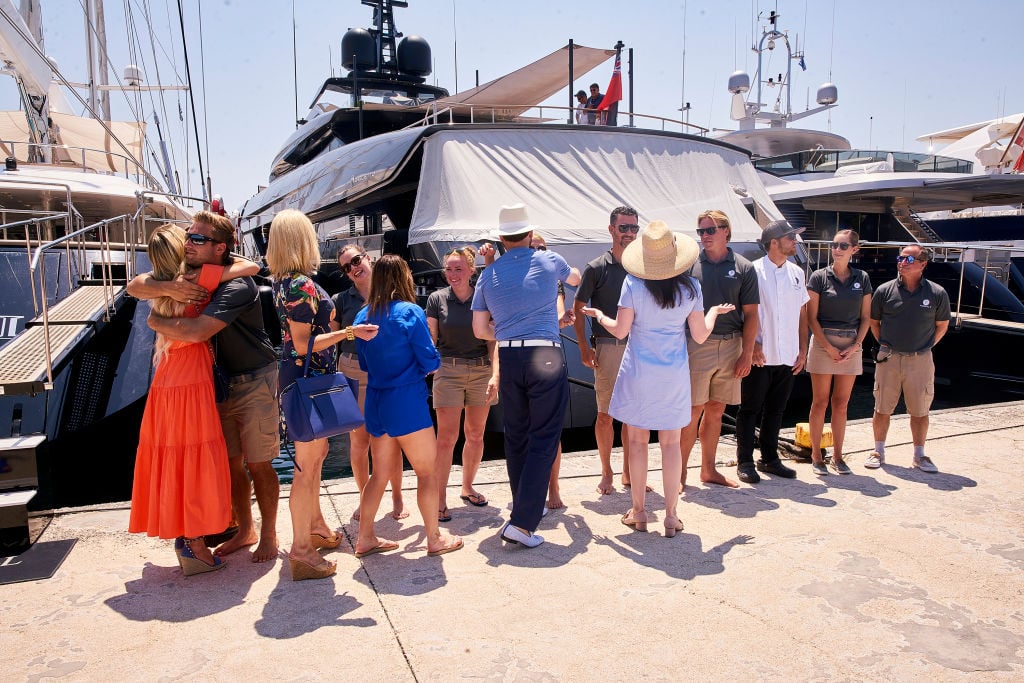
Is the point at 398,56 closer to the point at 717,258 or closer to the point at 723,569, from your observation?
the point at 717,258

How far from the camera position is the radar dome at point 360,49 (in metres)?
16.5

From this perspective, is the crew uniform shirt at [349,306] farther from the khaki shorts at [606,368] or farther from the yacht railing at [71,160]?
the yacht railing at [71,160]

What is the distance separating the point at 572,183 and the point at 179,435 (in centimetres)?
602

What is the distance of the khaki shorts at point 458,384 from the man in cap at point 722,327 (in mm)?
1424

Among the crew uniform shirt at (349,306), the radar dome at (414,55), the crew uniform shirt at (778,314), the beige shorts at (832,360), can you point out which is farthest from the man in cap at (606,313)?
the radar dome at (414,55)

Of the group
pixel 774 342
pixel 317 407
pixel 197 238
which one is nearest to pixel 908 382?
pixel 774 342

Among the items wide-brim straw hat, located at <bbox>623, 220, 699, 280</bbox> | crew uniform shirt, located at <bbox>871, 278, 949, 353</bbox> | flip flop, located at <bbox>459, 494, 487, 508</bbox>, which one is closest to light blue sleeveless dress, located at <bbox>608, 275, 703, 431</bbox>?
wide-brim straw hat, located at <bbox>623, 220, 699, 280</bbox>

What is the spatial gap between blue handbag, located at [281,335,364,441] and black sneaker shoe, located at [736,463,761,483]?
299cm

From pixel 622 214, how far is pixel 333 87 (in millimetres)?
13633

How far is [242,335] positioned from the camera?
3.58m

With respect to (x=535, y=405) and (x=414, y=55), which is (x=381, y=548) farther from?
(x=414, y=55)

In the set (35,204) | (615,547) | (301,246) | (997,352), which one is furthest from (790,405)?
(35,204)

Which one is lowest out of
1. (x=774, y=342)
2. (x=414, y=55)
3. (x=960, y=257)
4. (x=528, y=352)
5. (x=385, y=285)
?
(x=774, y=342)

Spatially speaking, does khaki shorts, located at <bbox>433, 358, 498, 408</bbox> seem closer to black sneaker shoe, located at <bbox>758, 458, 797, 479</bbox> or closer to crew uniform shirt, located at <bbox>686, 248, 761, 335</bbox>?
crew uniform shirt, located at <bbox>686, 248, 761, 335</bbox>
